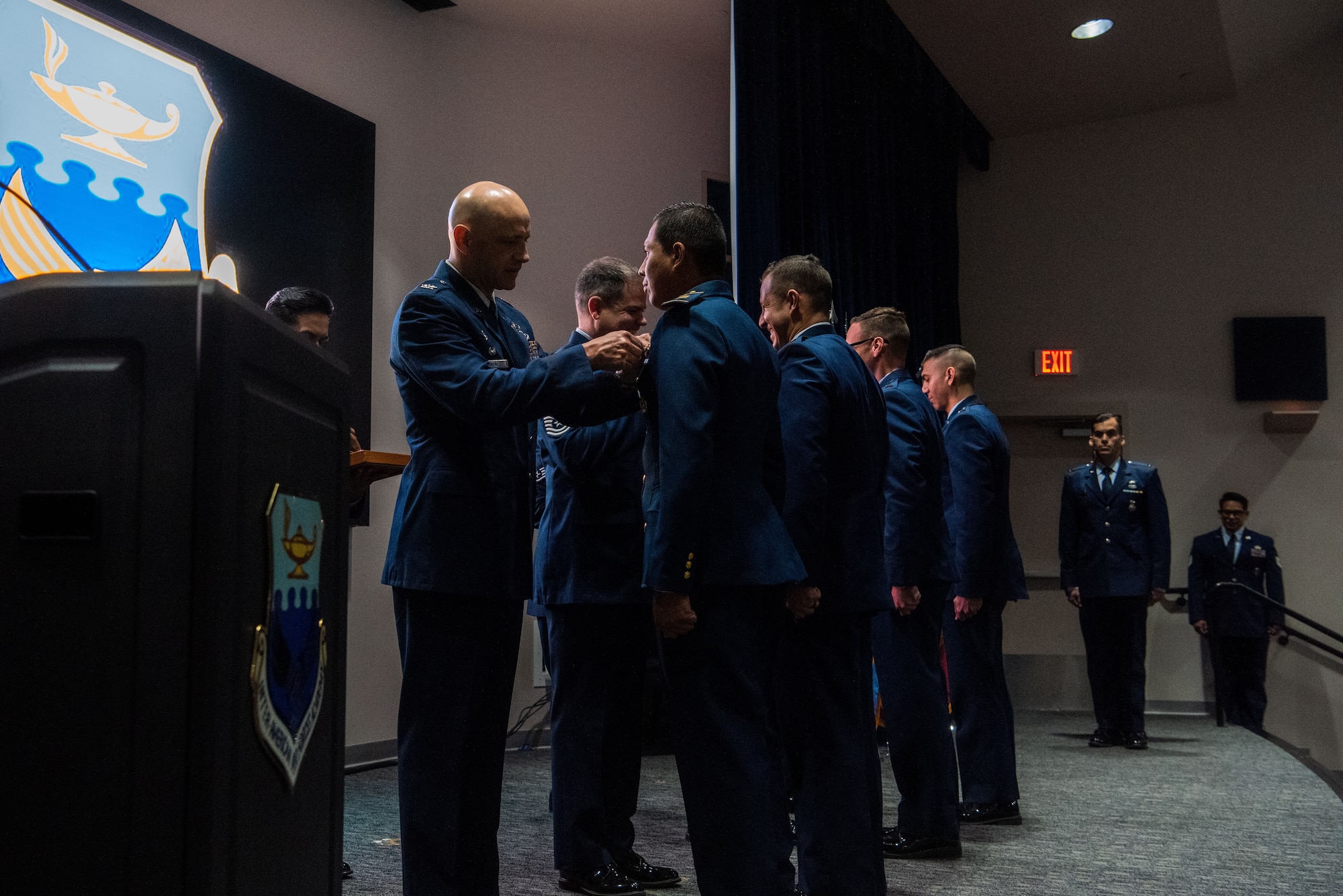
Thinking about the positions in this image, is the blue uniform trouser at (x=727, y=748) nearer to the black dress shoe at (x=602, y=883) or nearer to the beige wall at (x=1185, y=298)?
the black dress shoe at (x=602, y=883)

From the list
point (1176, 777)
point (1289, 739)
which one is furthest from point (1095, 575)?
point (1289, 739)

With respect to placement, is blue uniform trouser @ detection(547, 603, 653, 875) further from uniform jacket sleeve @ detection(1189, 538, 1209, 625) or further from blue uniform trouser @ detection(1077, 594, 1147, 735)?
uniform jacket sleeve @ detection(1189, 538, 1209, 625)

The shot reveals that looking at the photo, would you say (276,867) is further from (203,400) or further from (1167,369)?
(1167,369)

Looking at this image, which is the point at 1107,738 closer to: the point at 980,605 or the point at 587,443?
the point at 980,605

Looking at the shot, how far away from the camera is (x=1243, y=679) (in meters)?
7.10

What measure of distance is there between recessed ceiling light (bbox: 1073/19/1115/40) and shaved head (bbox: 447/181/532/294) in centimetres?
564

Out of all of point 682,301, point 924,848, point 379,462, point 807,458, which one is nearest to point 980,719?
point 924,848

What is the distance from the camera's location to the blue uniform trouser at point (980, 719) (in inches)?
139


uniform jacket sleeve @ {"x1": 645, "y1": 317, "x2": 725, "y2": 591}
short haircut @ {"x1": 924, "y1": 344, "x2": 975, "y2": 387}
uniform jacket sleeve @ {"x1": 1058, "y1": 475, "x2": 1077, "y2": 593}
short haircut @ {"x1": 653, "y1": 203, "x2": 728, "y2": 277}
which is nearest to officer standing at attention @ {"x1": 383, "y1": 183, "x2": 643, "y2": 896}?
uniform jacket sleeve @ {"x1": 645, "y1": 317, "x2": 725, "y2": 591}

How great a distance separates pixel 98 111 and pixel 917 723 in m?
3.28

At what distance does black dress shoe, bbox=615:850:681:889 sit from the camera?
8.82ft

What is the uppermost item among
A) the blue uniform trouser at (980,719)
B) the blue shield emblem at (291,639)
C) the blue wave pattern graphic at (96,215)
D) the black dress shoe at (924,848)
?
the blue wave pattern graphic at (96,215)

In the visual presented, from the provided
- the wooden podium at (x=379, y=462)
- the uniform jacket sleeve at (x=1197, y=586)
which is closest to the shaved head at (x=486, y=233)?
the wooden podium at (x=379, y=462)

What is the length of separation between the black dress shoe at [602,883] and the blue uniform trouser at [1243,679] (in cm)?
557
